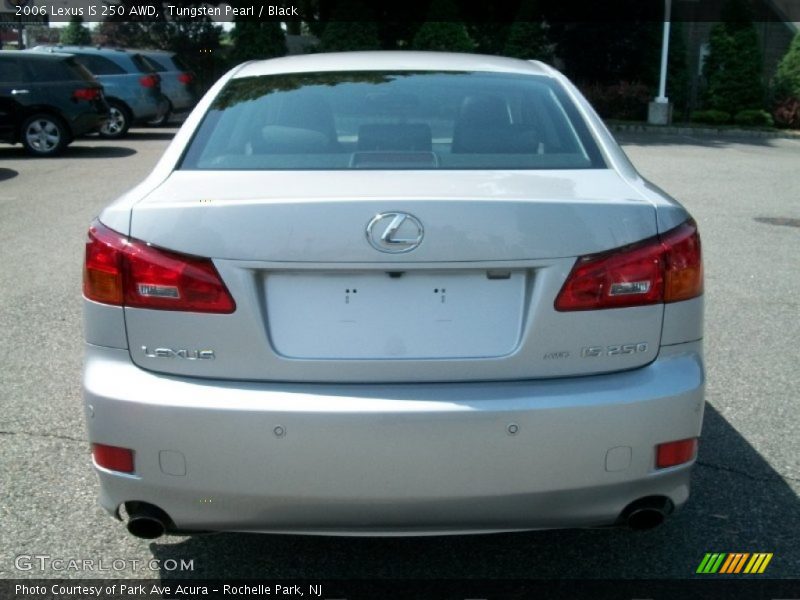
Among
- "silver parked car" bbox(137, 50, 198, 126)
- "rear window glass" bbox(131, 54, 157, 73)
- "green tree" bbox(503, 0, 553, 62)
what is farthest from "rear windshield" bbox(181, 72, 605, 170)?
"green tree" bbox(503, 0, 553, 62)

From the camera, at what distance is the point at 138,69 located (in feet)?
67.7

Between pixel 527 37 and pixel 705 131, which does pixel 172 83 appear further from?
pixel 705 131

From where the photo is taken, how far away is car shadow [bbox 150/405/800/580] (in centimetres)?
331

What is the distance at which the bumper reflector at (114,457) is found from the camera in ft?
9.11

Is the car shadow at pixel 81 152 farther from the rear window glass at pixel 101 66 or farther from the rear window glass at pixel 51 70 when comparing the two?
the rear window glass at pixel 101 66

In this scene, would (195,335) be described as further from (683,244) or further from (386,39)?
(386,39)

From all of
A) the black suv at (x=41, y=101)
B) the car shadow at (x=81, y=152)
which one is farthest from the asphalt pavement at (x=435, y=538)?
the black suv at (x=41, y=101)

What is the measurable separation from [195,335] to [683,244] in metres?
1.41

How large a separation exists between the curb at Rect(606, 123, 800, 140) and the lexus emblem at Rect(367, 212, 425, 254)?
2241 centimetres

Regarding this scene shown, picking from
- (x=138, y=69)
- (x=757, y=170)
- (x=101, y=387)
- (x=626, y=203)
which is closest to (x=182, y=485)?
(x=101, y=387)

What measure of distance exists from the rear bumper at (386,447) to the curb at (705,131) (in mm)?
22320

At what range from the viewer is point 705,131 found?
24.1 metres

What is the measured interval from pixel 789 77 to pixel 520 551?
2611 centimetres

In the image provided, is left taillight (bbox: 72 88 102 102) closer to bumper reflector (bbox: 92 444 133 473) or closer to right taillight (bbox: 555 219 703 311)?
bumper reflector (bbox: 92 444 133 473)
